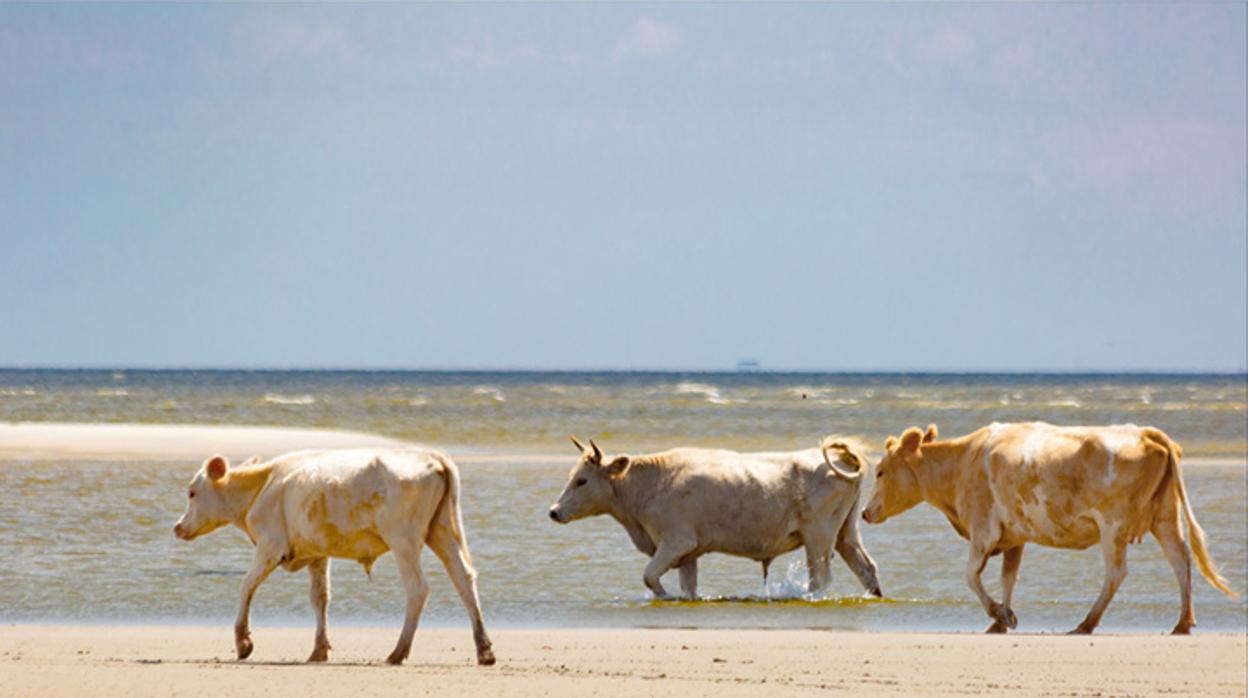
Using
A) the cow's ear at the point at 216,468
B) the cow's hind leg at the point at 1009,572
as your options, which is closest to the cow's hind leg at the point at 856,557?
the cow's hind leg at the point at 1009,572

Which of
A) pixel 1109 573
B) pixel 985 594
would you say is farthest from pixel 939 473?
pixel 1109 573

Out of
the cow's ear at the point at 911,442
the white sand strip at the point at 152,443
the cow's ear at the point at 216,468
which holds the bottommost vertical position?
the white sand strip at the point at 152,443

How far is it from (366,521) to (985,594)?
17.3 ft

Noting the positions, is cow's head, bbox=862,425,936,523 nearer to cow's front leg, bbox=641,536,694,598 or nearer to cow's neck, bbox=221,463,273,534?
cow's front leg, bbox=641,536,694,598

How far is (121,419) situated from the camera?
2356 inches

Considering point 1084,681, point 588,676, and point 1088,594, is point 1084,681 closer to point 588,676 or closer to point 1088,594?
point 588,676

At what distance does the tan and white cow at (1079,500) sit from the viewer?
14.9m

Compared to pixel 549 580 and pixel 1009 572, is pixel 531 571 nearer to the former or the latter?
pixel 549 580

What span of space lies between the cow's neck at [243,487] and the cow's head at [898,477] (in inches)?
222

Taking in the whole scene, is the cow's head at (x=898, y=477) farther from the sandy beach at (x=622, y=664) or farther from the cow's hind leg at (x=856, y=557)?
the sandy beach at (x=622, y=664)

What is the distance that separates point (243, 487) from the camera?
12969mm

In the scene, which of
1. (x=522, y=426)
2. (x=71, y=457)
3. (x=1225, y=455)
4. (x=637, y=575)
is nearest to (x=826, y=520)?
(x=637, y=575)

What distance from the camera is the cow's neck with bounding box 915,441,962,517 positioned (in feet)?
53.1

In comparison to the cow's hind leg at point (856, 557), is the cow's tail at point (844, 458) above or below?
above
